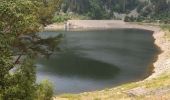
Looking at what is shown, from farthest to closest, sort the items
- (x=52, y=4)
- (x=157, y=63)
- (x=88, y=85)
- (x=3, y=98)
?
(x=157, y=63) → (x=88, y=85) → (x=52, y=4) → (x=3, y=98)

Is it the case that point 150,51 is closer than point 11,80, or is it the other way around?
point 11,80

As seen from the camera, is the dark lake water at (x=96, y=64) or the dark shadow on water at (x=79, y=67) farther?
the dark shadow on water at (x=79, y=67)

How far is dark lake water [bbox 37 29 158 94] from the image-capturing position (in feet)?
280

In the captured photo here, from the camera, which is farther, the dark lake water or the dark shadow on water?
the dark shadow on water

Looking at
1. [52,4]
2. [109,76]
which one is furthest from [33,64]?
[109,76]

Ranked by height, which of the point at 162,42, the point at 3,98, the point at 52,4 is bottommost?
the point at 162,42

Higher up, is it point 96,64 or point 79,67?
point 79,67

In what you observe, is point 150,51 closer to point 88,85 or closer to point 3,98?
point 88,85

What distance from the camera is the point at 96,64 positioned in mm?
108500

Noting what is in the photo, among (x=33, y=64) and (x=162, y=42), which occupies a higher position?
(x=33, y=64)

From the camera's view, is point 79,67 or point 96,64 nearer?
point 79,67

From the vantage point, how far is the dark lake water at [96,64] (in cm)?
8538

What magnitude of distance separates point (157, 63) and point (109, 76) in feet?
73.9

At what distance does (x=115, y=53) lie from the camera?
132 metres
